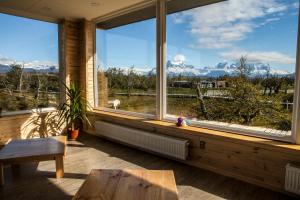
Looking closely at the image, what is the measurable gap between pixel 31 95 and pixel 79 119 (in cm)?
117

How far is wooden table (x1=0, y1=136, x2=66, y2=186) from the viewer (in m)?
2.72

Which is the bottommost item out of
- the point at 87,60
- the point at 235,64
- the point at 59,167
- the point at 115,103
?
the point at 59,167

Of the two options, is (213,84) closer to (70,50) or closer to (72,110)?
(72,110)

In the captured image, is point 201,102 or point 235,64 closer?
point 235,64

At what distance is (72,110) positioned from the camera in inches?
185

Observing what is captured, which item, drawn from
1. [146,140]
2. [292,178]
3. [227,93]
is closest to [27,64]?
[146,140]

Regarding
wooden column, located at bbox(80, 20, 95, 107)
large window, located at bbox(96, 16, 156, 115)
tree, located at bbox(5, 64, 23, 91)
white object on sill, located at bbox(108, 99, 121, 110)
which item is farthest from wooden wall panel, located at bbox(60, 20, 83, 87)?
white object on sill, located at bbox(108, 99, 121, 110)

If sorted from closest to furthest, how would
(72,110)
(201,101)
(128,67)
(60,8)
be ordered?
1. (201,101)
2. (60,8)
3. (128,67)
4. (72,110)

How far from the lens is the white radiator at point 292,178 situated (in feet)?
7.81

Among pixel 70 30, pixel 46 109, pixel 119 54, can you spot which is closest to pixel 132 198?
pixel 119 54

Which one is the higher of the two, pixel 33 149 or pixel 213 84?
pixel 213 84

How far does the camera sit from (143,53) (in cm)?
417

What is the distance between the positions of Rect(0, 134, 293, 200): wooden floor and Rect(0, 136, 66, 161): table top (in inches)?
14.8

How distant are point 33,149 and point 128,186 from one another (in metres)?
1.71
